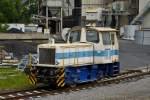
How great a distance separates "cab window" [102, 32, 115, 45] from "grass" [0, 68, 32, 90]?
4646 mm

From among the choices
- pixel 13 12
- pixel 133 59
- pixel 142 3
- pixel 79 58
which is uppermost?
pixel 142 3

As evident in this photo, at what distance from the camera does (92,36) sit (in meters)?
26.5

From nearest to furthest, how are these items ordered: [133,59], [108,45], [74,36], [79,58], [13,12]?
[79,58] < [74,36] < [108,45] < [133,59] < [13,12]

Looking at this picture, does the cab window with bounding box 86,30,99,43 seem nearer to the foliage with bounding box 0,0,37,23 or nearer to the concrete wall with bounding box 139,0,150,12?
the concrete wall with bounding box 139,0,150,12

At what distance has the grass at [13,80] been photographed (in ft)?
82.4

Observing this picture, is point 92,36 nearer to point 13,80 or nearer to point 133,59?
point 13,80

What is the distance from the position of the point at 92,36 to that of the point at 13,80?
4756 millimetres

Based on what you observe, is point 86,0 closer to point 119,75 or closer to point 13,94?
point 119,75

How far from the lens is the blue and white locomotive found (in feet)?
78.6

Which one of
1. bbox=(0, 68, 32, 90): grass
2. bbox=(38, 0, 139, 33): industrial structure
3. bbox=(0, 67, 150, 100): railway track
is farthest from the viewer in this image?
bbox=(38, 0, 139, 33): industrial structure

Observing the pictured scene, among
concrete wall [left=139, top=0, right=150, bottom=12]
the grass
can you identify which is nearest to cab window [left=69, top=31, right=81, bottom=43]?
the grass

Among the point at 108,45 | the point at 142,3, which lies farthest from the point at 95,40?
the point at 142,3

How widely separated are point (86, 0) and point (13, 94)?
252ft

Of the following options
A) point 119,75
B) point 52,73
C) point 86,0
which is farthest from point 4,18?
point 52,73
